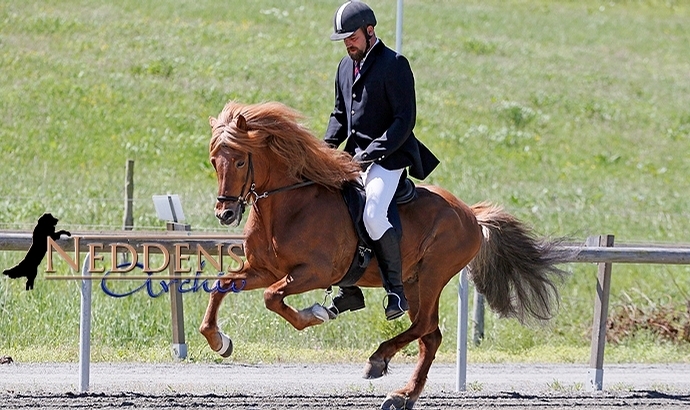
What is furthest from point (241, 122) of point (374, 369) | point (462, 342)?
point (462, 342)

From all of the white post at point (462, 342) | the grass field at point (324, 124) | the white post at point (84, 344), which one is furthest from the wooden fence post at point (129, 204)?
the white post at point (462, 342)

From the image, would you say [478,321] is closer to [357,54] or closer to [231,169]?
[357,54]

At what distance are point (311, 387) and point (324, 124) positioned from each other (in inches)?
640

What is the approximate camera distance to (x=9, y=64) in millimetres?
27641

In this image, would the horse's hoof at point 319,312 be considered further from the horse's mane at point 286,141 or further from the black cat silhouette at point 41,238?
the black cat silhouette at point 41,238

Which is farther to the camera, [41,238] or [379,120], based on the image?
[41,238]

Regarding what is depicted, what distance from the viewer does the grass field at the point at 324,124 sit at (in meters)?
10.7

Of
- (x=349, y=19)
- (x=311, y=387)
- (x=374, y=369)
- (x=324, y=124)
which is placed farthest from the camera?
(x=324, y=124)

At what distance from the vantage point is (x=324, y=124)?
24172 millimetres

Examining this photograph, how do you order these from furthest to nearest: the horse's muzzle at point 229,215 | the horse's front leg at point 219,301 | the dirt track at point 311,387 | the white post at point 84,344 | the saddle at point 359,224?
the white post at point 84,344
the dirt track at point 311,387
the saddle at point 359,224
the horse's front leg at point 219,301
the horse's muzzle at point 229,215

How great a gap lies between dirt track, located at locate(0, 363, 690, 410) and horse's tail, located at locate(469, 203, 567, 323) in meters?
0.68

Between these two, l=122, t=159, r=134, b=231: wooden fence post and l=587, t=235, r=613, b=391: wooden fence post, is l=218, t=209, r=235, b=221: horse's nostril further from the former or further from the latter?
l=122, t=159, r=134, b=231: wooden fence post

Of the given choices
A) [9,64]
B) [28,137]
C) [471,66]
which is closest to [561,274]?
[28,137]

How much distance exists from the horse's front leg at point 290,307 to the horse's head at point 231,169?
1.59 feet
